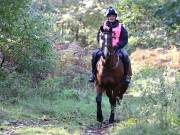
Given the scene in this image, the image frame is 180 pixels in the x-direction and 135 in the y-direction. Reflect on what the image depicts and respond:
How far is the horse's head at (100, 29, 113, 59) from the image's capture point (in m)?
11.7

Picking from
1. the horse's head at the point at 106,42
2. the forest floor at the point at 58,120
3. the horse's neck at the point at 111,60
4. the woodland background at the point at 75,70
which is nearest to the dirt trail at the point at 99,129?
the forest floor at the point at 58,120

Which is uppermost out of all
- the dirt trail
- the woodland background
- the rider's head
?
the rider's head

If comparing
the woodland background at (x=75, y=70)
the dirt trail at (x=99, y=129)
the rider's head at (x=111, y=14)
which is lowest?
the dirt trail at (x=99, y=129)

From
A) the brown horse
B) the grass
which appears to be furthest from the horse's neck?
the grass

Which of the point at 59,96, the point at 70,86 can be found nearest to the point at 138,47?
the point at 70,86

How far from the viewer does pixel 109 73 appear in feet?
40.3

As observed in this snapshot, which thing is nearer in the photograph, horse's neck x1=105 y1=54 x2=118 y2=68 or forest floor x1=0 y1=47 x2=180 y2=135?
forest floor x1=0 y1=47 x2=180 y2=135

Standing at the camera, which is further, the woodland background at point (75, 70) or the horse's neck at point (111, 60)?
the horse's neck at point (111, 60)

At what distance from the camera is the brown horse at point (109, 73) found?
462 inches

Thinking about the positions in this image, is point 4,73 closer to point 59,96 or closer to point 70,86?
point 59,96

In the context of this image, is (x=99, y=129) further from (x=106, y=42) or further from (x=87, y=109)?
(x=87, y=109)

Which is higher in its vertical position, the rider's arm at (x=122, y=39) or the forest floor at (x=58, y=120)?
the rider's arm at (x=122, y=39)

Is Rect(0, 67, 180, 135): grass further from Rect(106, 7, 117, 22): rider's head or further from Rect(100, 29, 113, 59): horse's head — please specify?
Rect(106, 7, 117, 22): rider's head

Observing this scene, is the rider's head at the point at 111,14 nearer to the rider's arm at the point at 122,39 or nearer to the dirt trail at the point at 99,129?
the rider's arm at the point at 122,39
